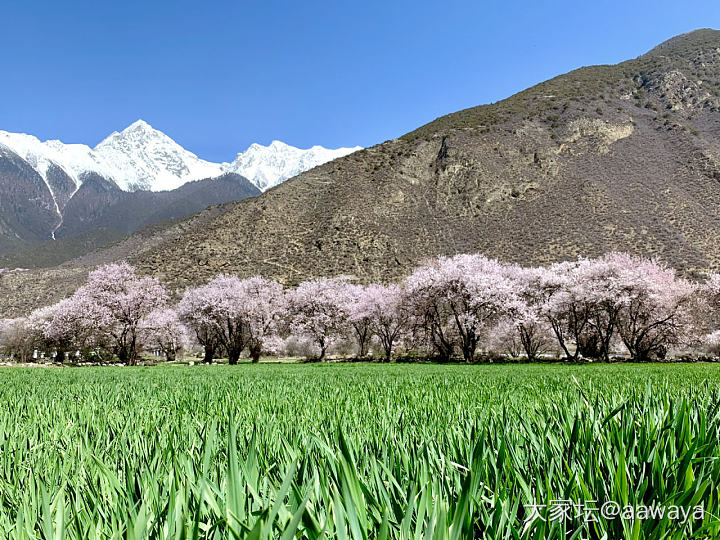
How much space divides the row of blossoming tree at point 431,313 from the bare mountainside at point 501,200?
10315mm

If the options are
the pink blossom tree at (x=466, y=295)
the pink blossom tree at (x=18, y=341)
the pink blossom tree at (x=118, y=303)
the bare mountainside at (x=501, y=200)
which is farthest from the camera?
the bare mountainside at (x=501, y=200)

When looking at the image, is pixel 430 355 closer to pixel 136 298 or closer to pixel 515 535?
pixel 136 298

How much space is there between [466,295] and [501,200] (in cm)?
2992

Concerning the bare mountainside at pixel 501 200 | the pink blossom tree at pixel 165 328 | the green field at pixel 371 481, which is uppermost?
the bare mountainside at pixel 501 200

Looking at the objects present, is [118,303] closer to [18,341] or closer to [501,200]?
[18,341]

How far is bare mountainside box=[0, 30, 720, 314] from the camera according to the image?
44.6 meters

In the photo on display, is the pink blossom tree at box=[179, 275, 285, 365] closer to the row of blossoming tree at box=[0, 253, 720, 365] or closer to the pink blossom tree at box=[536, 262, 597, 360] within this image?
the row of blossoming tree at box=[0, 253, 720, 365]

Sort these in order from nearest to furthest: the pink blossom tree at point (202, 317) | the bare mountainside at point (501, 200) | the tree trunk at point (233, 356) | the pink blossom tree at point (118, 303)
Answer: the pink blossom tree at point (118, 303) < the tree trunk at point (233, 356) < the pink blossom tree at point (202, 317) < the bare mountainside at point (501, 200)

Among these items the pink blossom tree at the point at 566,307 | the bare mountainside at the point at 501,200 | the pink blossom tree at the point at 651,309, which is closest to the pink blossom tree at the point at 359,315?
the bare mountainside at the point at 501,200

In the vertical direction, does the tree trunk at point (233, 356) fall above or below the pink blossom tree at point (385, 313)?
below

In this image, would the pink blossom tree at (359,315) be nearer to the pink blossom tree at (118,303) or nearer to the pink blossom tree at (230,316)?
the pink blossom tree at (230,316)

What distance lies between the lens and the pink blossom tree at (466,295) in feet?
86.4

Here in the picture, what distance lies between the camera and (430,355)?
107ft

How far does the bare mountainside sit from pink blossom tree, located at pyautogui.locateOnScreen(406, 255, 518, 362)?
15.5 meters
